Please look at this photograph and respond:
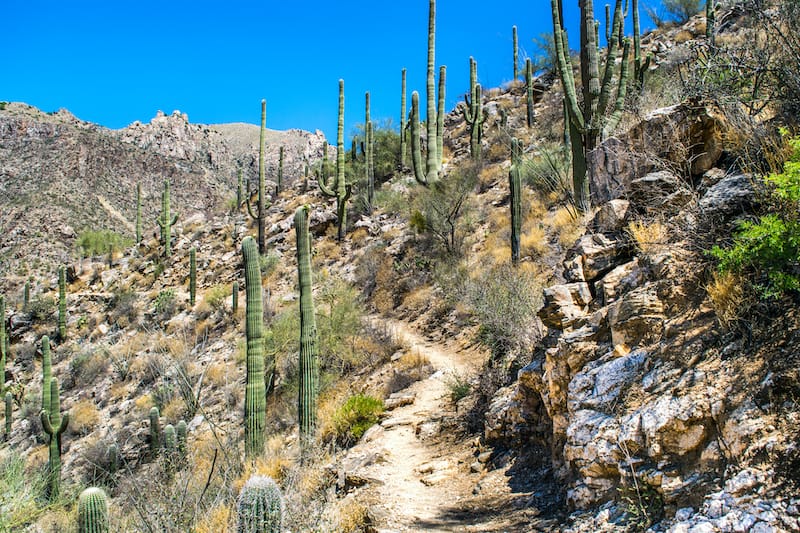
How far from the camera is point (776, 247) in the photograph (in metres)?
3.29

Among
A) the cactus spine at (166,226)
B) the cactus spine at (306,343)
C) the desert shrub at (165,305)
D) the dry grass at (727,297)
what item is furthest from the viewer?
the cactus spine at (166,226)

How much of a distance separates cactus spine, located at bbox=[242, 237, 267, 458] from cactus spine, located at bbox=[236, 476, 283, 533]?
4769 millimetres

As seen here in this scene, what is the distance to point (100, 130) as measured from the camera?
209 ft

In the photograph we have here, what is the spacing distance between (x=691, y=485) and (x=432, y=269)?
1402 cm

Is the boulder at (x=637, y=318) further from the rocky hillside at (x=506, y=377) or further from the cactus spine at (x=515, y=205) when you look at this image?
the cactus spine at (x=515, y=205)

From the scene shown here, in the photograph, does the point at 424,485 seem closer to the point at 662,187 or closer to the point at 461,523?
the point at 461,523

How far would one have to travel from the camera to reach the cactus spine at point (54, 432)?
12.6 meters

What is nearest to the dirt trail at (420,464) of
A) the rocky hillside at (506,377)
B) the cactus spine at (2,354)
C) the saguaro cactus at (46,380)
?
the rocky hillside at (506,377)

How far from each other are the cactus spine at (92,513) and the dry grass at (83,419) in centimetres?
1282

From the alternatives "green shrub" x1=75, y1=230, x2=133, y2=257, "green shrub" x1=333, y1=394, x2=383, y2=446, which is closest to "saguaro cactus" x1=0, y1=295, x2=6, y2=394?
"green shrub" x1=75, y1=230, x2=133, y2=257

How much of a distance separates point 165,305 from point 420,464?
1894 centimetres

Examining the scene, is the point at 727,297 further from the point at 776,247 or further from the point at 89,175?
the point at 89,175

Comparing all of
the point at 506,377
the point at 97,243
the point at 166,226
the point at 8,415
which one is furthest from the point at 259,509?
the point at 97,243

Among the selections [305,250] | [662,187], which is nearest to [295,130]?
[305,250]
